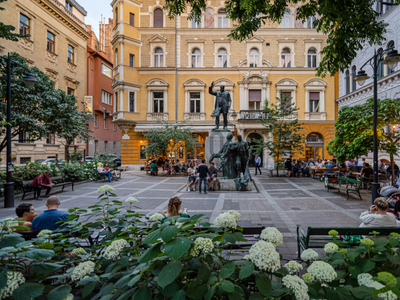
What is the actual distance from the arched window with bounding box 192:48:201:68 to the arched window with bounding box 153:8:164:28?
5.32m

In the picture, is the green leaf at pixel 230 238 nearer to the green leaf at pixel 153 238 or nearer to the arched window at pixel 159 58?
the green leaf at pixel 153 238

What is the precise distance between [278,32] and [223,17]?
22.9 ft

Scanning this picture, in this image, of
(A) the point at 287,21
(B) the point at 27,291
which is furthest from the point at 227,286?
(A) the point at 287,21

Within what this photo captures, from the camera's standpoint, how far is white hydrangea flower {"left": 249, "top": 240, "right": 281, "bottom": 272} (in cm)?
137

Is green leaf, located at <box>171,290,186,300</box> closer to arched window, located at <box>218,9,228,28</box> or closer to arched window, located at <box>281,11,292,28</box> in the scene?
arched window, located at <box>218,9,228,28</box>

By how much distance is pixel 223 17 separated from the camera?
1090 inches

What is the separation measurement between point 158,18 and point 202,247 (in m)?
31.9

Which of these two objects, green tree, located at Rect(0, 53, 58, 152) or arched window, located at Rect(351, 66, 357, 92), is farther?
arched window, located at Rect(351, 66, 357, 92)

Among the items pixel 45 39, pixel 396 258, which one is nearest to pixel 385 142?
pixel 396 258

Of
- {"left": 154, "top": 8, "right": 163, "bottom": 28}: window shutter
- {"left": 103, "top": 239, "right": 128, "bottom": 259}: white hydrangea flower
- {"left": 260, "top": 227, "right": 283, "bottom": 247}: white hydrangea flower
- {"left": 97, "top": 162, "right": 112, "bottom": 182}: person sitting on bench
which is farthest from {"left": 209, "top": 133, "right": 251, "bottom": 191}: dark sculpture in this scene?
{"left": 154, "top": 8, "right": 163, "bottom": 28}: window shutter

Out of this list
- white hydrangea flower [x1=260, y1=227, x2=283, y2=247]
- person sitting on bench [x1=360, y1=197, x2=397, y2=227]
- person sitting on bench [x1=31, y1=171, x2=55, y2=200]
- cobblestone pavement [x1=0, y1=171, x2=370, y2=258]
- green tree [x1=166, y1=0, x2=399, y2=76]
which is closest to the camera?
white hydrangea flower [x1=260, y1=227, x2=283, y2=247]

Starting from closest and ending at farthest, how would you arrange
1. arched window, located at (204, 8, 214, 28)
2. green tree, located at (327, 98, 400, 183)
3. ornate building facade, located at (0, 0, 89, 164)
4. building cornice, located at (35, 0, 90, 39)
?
green tree, located at (327, 98, 400, 183), ornate building facade, located at (0, 0, 89, 164), building cornice, located at (35, 0, 90, 39), arched window, located at (204, 8, 214, 28)

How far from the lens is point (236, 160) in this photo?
39.6 feet

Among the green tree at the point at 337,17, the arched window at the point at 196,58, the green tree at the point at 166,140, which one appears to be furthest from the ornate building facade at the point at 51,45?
the green tree at the point at 337,17
